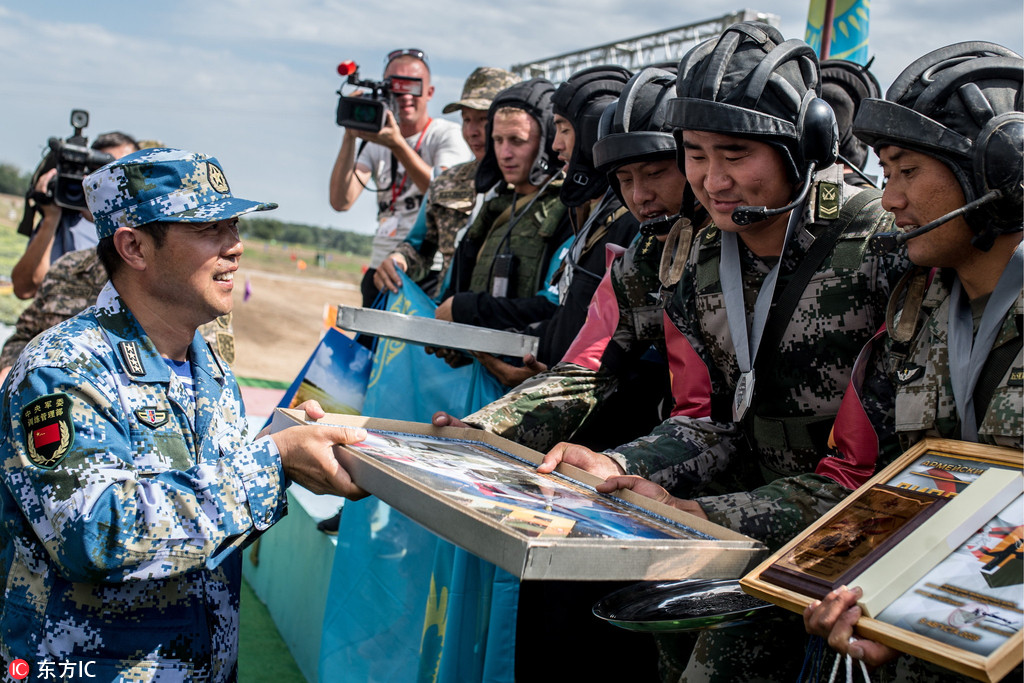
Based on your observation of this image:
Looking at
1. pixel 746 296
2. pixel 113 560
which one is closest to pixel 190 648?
pixel 113 560

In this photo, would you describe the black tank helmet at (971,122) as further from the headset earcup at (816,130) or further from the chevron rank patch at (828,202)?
the chevron rank patch at (828,202)

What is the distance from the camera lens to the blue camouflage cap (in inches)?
98.4

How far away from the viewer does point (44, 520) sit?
2.11 m

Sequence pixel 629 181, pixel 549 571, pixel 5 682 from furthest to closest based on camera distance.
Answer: pixel 629 181
pixel 5 682
pixel 549 571

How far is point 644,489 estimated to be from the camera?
85.5 inches

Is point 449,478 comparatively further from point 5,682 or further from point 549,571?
point 5,682

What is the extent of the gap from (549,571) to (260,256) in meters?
46.6

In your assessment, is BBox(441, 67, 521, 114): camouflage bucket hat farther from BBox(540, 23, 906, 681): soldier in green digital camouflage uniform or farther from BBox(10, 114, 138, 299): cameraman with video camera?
BBox(540, 23, 906, 681): soldier in green digital camouflage uniform

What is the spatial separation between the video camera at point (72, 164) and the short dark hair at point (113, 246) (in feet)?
10.8

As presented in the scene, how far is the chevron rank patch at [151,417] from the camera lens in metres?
2.34

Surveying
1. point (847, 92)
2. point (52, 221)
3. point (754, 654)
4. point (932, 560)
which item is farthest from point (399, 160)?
point (932, 560)

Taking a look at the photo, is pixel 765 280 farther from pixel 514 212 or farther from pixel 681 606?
pixel 514 212

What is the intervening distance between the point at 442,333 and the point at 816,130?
1550 millimetres

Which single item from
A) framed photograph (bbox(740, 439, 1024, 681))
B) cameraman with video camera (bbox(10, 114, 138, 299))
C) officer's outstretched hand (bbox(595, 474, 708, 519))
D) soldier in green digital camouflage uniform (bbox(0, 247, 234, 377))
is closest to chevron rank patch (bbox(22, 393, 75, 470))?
officer's outstretched hand (bbox(595, 474, 708, 519))
